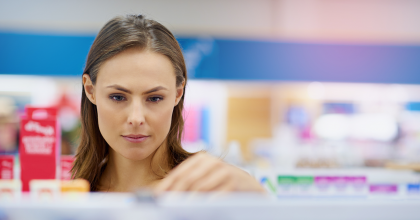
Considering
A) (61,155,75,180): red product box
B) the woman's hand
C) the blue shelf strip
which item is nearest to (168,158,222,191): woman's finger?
the woman's hand

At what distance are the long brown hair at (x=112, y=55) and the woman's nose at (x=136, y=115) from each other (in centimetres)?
27

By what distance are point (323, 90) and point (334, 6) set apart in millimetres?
1549

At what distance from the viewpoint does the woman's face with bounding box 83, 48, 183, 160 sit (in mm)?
1314

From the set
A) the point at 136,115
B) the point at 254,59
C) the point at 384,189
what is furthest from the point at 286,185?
the point at 254,59

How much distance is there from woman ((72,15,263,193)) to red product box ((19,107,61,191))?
6.6 inches

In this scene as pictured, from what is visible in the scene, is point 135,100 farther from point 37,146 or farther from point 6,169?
point 6,169

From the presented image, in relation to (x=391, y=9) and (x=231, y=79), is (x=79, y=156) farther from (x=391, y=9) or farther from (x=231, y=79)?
(x=391, y=9)

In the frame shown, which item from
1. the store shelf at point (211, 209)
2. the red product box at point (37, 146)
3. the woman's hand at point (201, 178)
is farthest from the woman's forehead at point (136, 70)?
the store shelf at point (211, 209)

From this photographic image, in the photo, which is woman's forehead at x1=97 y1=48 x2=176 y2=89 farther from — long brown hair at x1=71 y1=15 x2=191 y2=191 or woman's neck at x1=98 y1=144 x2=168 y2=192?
woman's neck at x1=98 y1=144 x2=168 y2=192

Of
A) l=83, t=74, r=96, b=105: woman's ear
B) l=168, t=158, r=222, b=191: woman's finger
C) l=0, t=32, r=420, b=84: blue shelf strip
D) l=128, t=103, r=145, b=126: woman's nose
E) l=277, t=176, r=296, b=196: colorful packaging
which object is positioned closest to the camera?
l=168, t=158, r=222, b=191: woman's finger

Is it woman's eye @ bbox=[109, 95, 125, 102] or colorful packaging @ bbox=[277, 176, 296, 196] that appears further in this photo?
colorful packaging @ bbox=[277, 176, 296, 196]

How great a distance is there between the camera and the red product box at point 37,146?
5.03 ft

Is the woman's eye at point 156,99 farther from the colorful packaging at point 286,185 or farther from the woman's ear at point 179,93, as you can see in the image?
the colorful packaging at point 286,185

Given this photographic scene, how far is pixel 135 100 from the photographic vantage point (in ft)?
4.30
